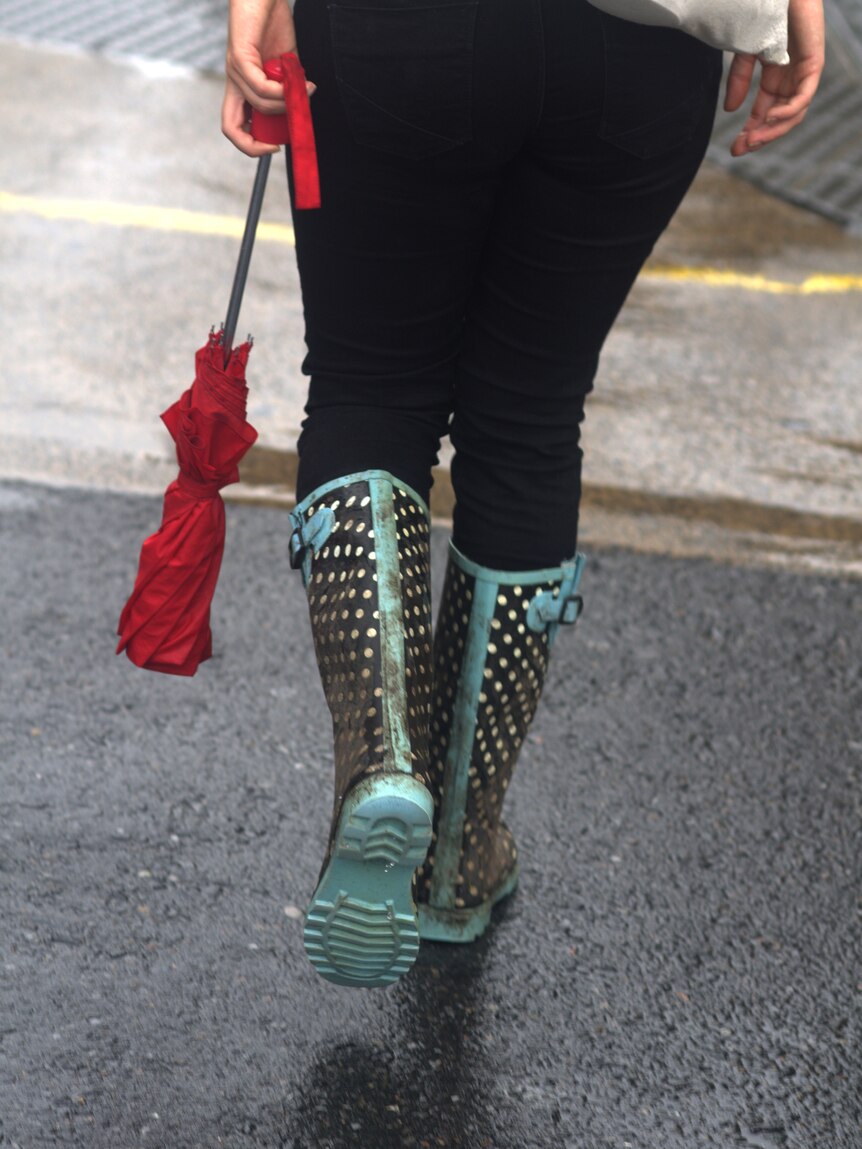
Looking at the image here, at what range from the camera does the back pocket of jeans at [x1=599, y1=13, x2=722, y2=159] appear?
4.67 ft

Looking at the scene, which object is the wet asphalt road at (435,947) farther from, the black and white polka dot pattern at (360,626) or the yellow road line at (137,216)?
the yellow road line at (137,216)

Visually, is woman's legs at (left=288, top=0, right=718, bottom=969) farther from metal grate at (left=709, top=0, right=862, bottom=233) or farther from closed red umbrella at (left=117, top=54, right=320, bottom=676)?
metal grate at (left=709, top=0, right=862, bottom=233)

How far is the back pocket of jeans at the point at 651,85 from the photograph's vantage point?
1.42m

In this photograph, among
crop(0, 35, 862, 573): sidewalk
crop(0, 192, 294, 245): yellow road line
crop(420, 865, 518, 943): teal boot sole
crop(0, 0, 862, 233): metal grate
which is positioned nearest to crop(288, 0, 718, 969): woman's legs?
crop(420, 865, 518, 943): teal boot sole

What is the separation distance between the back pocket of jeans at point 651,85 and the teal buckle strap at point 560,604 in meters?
0.51

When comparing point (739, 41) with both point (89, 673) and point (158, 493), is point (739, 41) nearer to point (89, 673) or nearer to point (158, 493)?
point (89, 673)

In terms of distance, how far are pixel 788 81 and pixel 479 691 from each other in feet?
2.48

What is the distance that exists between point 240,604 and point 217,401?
1248 millimetres

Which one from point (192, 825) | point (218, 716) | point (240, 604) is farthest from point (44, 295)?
point (192, 825)

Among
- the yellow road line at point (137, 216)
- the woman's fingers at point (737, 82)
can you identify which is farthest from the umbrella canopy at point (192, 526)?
the yellow road line at point (137, 216)

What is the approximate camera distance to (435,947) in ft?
6.58

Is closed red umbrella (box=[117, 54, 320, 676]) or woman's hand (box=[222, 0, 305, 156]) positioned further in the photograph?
closed red umbrella (box=[117, 54, 320, 676])

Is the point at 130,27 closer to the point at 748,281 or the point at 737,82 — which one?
the point at 748,281

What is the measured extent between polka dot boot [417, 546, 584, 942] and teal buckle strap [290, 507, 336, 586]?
0.22 metres
